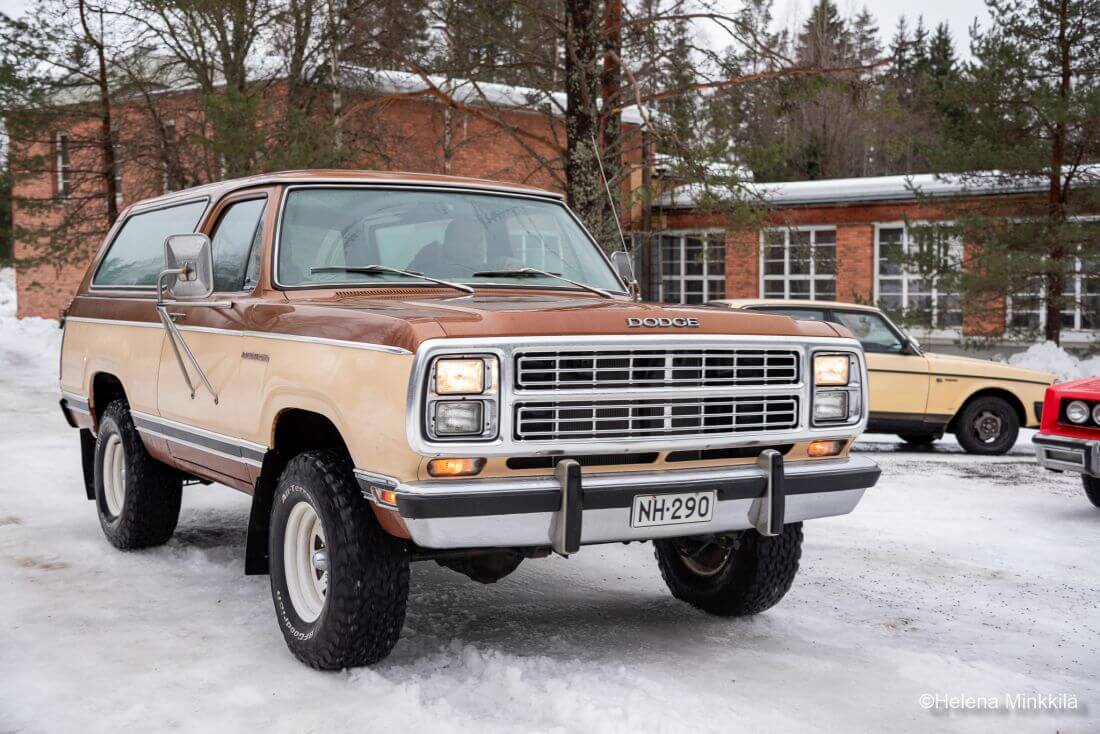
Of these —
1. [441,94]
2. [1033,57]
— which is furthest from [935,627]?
→ [1033,57]

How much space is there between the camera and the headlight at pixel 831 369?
16.3ft

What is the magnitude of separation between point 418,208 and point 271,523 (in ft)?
5.60

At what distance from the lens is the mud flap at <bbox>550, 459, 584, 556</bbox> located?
14.0ft

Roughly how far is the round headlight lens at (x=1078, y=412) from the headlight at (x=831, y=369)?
4.08m

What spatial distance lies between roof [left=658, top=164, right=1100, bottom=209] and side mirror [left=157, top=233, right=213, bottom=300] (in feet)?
29.3

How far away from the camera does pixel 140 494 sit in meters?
6.74

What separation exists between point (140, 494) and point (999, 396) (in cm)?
895

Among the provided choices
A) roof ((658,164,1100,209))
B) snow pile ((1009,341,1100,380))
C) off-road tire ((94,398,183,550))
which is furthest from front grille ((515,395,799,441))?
snow pile ((1009,341,1100,380))

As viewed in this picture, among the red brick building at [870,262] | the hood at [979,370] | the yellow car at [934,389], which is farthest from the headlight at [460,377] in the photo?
the red brick building at [870,262]

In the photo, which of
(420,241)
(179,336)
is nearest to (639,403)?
(420,241)

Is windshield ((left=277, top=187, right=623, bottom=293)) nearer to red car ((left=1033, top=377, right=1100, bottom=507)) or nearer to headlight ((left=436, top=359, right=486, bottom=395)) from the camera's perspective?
headlight ((left=436, top=359, right=486, bottom=395))

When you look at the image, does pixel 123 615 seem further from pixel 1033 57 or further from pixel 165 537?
pixel 1033 57

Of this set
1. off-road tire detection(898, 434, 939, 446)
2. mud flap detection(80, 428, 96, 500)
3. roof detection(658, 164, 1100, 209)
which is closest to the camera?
mud flap detection(80, 428, 96, 500)

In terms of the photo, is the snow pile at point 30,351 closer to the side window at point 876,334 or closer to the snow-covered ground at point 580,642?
the side window at point 876,334
